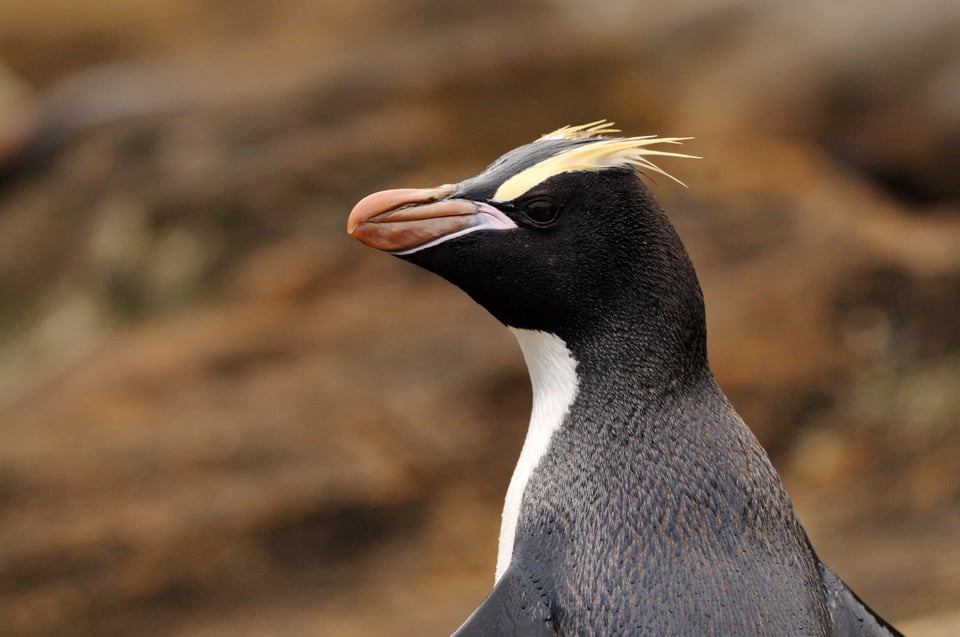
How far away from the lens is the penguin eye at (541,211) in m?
1.84

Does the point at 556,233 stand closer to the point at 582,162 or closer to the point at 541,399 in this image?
the point at 582,162

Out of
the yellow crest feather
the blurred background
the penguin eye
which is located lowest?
the penguin eye

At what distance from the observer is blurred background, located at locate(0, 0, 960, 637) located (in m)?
5.71

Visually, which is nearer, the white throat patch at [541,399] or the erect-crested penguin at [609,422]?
the erect-crested penguin at [609,422]

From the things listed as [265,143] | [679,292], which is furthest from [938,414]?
[679,292]

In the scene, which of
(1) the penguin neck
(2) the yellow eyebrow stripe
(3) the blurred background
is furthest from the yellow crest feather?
(3) the blurred background

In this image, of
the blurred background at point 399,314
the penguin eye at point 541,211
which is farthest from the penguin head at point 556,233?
the blurred background at point 399,314

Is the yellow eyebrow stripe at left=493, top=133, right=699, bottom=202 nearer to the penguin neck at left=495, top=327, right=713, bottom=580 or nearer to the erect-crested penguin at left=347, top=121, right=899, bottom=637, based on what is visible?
the erect-crested penguin at left=347, top=121, right=899, bottom=637

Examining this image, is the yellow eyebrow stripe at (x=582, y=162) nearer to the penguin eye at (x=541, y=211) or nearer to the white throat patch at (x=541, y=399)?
the penguin eye at (x=541, y=211)

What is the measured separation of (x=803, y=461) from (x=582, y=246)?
4.71 metres

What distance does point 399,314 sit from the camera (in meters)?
6.26

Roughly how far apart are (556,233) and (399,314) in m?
4.45

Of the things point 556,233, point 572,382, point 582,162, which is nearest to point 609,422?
point 572,382

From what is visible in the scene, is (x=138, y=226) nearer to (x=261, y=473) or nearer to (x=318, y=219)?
(x=318, y=219)
